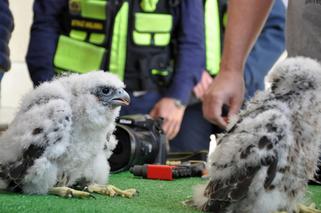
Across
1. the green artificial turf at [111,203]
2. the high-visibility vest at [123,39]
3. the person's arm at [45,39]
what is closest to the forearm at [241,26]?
the green artificial turf at [111,203]

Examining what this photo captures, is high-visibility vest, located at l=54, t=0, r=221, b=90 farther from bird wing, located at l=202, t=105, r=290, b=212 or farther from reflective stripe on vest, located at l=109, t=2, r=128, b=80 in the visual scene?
bird wing, located at l=202, t=105, r=290, b=212

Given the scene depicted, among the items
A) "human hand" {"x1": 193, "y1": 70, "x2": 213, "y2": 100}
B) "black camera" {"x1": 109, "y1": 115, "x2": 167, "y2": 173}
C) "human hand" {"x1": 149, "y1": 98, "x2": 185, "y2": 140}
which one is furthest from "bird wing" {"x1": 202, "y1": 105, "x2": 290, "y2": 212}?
"human hand" {"x1": 193, "y1": 70, "x2": 213, "y2": 100}

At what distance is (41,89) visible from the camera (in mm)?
1112

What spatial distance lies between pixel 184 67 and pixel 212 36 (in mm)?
358

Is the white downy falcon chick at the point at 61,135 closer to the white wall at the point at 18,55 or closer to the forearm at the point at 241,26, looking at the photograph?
the forearm at the point at 241,26

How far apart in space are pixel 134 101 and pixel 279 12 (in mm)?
867

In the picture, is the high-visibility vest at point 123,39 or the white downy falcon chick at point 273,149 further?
the high-visibility vest at point 123,39

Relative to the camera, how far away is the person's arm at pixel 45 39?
89.2 inches

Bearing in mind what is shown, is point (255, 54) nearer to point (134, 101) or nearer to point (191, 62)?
point (191, 62)

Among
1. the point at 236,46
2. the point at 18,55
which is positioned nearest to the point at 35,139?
the point at 236,46

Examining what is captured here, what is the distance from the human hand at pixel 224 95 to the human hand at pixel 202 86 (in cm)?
82

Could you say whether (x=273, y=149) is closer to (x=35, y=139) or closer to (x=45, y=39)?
(x=35, y=139)

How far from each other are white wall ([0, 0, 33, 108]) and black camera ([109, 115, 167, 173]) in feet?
7.55

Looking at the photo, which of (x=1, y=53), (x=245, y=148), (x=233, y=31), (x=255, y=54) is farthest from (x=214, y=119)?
(x=255, y=54)
